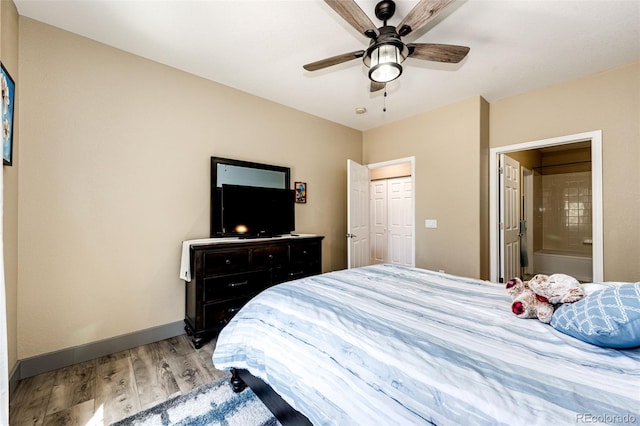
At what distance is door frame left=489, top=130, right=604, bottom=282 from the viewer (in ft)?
8.91

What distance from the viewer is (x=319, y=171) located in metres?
3.98

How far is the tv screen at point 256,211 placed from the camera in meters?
2.84

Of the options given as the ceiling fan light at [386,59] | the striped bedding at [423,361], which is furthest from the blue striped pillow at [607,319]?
the ceiling fan light at [386,59]

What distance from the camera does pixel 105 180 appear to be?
2291 millimetres

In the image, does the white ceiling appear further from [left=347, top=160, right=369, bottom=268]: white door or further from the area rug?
the area rug

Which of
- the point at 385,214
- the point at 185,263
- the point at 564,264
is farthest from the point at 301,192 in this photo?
the point at 564,264

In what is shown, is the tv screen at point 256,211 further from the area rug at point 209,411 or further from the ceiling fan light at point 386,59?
→ the ceiling fan light at point 386,59

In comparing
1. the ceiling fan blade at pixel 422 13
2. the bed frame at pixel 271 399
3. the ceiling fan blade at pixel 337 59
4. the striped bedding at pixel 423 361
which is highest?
the ceiling fan blade at pixel 422 13

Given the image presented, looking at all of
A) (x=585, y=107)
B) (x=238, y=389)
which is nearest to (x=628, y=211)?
(x=585, y=107)

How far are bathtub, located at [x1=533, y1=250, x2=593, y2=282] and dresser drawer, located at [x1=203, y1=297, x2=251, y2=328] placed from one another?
5624 millimetres

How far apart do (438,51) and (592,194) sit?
8.04ft

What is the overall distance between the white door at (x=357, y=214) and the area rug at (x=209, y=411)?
2.26 metres

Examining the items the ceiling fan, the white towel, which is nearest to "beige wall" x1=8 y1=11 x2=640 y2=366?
the white towel

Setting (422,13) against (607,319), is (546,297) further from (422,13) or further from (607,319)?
(422,13)
